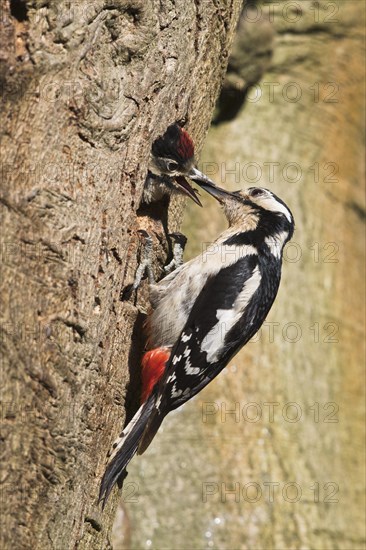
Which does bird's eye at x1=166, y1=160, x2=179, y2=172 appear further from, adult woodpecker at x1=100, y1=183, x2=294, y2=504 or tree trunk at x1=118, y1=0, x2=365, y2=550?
tree trunk at x1=118, y1=0, x2=365, y2=550

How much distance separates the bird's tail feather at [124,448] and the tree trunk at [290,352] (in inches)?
78.9

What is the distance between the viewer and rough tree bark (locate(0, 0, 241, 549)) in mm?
2854

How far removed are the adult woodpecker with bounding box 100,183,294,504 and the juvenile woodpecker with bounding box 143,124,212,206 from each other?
1.04ft

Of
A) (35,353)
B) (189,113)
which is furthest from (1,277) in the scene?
(189,113)

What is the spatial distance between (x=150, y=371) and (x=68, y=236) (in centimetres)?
81

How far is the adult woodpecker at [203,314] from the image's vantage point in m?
3.62

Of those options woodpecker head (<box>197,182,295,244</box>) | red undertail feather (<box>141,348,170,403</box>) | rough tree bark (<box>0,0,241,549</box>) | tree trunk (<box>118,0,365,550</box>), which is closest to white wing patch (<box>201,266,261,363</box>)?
red undertail feather (<box>141,348,170,403</box>)

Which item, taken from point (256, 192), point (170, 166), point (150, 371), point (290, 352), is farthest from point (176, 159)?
point (290, 352)

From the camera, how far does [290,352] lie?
19.4 ft

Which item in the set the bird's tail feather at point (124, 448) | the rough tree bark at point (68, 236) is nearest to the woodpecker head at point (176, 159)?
the rough tree bark at point (68, 236)

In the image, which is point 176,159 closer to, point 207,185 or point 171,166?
point 171,166

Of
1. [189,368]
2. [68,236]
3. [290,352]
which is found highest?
[68,236]

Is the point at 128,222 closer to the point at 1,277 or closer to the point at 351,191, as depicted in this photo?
the point at 1,277

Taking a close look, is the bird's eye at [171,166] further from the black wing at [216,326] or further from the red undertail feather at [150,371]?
the red undertail feather at [150,371]
